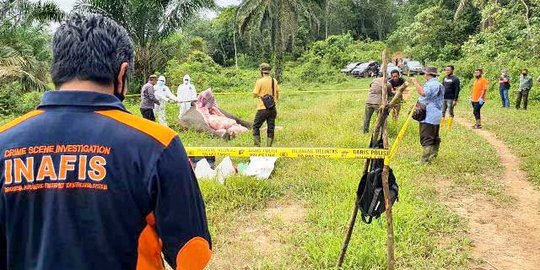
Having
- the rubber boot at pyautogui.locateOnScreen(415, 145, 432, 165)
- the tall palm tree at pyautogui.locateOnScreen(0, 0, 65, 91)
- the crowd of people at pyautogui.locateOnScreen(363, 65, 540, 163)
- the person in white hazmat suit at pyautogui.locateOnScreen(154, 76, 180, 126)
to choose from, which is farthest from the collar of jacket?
the tall palm tree at pyautogui.locateOnScreen(0, 0, 65, 91)

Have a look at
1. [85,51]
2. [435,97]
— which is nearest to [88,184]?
[85,51]

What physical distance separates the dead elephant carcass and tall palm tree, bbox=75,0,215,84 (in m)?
4.79

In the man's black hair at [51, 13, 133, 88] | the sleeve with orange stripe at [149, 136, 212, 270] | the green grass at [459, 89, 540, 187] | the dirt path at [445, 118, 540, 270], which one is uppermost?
the man's black hair at [51, 13, 133, 88]

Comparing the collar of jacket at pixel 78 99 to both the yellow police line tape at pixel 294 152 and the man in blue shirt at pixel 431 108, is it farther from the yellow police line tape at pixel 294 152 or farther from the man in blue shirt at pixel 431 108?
the man in blue shirt at pixel 431 108

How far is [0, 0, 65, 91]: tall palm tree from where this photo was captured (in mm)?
12431

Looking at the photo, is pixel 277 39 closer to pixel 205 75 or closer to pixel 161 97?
pixel 205 75

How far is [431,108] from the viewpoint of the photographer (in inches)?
269

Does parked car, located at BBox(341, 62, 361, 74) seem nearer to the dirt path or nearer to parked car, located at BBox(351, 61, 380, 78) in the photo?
parked car, located at BBox(351, 61, 380, 78)

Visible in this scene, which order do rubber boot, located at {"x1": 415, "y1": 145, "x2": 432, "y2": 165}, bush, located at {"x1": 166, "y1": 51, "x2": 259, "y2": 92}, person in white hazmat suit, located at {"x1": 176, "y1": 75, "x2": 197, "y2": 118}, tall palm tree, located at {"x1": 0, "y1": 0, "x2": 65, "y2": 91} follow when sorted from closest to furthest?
rubber boot, located at {"x1": 415, "y1": 145, "x2": 432, "y2": 165} → person in white hazmat suit, located at {"x1": 176, "y1": 75, "x2": 197, "y2": 118} → tall palm tree, located at {"x1": 0, "y1": 0, "x2": 65, "y2": 91} → bush, located at {"x1": 166, "y1": 51, "x2": 259, "y2": 92}

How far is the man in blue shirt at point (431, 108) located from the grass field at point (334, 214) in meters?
0.34

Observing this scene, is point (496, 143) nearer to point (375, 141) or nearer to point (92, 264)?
point (375, 141)

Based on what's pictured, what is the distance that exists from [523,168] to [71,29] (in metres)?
7.28

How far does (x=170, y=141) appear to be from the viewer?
1.37 meters

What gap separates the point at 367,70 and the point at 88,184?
2961cm
